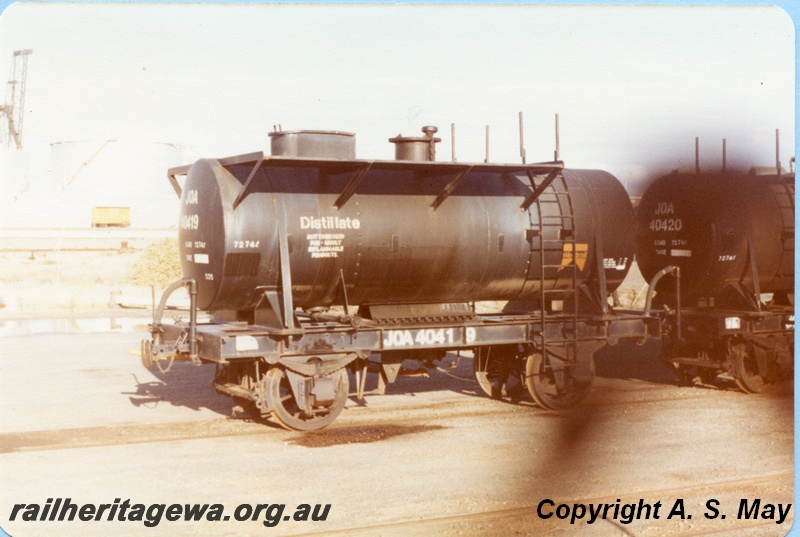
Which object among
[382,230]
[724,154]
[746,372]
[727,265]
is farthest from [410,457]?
[724,154]

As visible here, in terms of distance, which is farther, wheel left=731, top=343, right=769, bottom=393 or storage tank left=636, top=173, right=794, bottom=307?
wheel left=731, top=343, right=769, bottom=393

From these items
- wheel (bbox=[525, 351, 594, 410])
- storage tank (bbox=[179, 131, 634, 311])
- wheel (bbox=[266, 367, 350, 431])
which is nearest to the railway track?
wheel (bbox=[266, 367, 350, 431])

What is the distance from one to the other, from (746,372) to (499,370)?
4382mm

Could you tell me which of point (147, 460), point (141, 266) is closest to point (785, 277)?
point (147, 460)

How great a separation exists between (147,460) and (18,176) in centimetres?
5510

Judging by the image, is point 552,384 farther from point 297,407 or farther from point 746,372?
point 297,407

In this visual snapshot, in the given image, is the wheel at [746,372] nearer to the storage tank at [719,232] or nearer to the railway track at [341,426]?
the railway track at [341,426]

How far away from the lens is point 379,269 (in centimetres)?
1248

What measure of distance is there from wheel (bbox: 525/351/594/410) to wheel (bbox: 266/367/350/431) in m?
3.09

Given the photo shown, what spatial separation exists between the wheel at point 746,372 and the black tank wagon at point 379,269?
6.49 feet

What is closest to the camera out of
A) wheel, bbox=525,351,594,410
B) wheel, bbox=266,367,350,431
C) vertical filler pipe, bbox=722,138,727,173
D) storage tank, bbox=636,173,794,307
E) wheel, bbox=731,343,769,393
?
wheel, bbox=266,367,350,431

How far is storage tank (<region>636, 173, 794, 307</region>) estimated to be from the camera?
14719mm

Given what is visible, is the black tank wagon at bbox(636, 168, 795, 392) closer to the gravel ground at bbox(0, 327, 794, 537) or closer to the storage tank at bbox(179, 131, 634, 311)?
the gravel ground at bbox(0, 327, 794, 537)

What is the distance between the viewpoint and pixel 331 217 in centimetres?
1215
